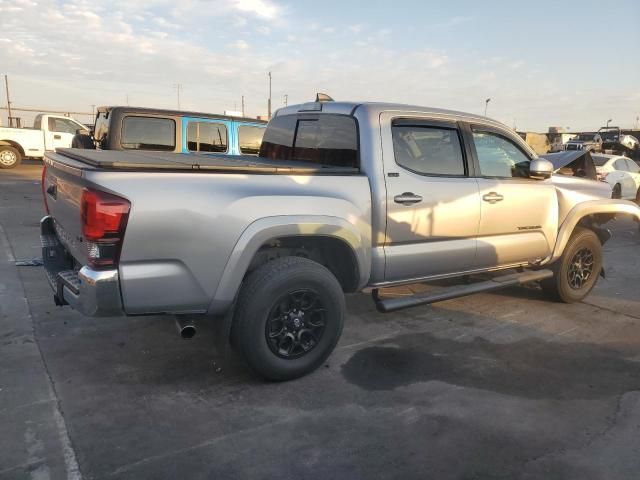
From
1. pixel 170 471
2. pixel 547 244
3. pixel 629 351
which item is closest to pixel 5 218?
pixel 170 471

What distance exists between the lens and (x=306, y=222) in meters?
3.37

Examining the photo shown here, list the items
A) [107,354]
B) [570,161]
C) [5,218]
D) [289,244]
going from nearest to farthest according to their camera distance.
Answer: [289,244] < [107,354] < [570,161] < [5,218]

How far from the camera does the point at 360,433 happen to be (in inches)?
115

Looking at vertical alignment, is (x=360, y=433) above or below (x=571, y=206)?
below

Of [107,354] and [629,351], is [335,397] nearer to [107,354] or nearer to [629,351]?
[107,354]

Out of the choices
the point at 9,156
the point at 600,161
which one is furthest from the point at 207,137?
the point at 9,156

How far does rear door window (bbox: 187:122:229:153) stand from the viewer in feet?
28.9

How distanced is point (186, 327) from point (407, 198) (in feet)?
6.19

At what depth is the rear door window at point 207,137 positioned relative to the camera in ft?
28.9

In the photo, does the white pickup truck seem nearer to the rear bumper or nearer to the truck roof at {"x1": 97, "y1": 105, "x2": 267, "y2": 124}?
the truck roof at {"x1": 97, "y1": 105, "x2": 267, "y2": 124}

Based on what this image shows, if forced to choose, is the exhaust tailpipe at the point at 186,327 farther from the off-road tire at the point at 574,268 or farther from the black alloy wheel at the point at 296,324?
the off-road tire at the point at 574,268

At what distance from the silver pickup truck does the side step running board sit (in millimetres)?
19

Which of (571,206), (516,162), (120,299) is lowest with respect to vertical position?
(120,299)

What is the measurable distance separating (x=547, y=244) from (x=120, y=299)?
4.02 meters
